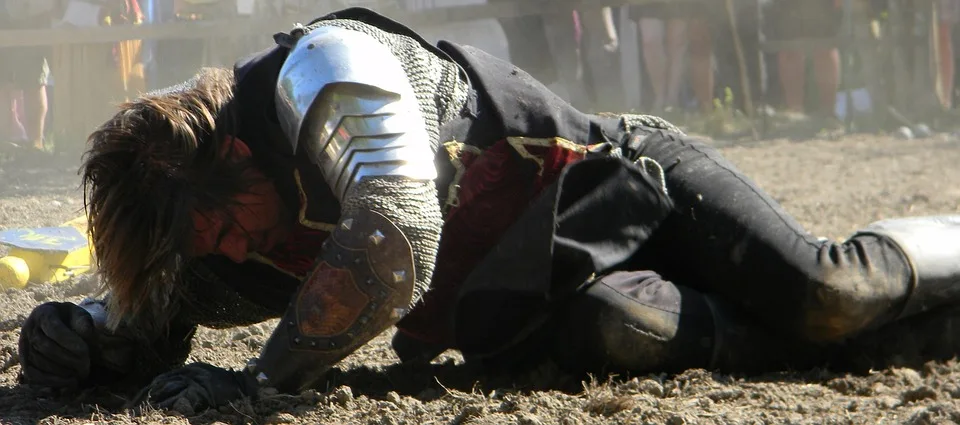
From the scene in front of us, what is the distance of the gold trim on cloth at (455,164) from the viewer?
2.39 metres

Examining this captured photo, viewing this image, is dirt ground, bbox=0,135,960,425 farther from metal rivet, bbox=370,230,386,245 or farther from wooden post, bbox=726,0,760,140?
wooden post, bbox=726,0,760,140

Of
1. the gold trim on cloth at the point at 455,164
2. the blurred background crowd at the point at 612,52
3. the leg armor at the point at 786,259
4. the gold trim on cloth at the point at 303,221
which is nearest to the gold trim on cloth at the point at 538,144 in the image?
the gold trim on cloth at the point at 455,164

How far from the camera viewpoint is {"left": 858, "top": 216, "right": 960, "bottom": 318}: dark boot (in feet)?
8.53

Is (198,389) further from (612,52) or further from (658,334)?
(612,52)

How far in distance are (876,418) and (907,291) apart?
48 cm

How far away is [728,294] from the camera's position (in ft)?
8.64

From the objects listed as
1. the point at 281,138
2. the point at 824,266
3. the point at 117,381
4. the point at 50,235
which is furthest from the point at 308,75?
the point at 50,235

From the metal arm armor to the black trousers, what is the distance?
2.02 feet

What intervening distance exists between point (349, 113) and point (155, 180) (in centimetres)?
40

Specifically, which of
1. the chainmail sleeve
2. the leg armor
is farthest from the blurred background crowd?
the chainmail sleeve

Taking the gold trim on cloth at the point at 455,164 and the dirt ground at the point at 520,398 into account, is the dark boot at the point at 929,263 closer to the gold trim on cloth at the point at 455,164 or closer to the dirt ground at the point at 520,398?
the dirt ground at the point at 520,398

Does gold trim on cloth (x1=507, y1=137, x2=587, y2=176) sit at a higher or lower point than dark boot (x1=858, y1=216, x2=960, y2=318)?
higher

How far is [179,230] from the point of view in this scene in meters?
2.20

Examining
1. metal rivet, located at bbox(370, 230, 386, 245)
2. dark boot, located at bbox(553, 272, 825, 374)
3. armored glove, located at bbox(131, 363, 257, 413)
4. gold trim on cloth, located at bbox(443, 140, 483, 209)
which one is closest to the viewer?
metal rivet, located at bbox(370, 230, 386, 245)
